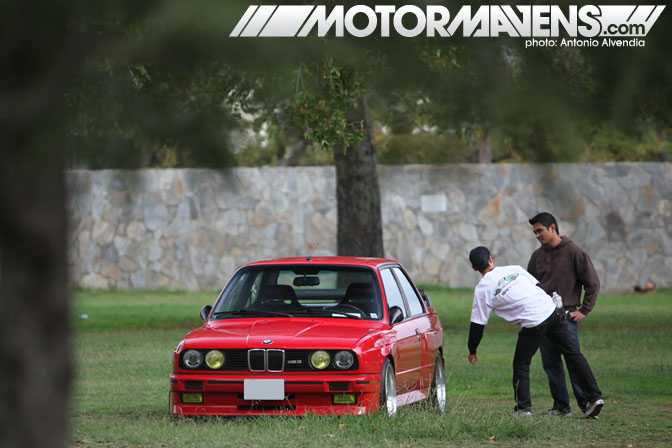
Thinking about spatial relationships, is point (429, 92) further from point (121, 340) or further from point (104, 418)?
point (121, 340)

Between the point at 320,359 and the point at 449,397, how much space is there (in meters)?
3.41

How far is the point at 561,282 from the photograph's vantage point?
10.6 meters

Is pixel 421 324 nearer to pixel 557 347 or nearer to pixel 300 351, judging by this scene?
pixel 557 347

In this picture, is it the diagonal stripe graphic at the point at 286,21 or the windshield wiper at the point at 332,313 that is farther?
the windshield wiper at the point at 332,313

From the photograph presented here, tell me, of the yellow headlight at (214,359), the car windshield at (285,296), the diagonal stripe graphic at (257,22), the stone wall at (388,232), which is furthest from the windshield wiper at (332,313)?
the stone wall at (388,232)

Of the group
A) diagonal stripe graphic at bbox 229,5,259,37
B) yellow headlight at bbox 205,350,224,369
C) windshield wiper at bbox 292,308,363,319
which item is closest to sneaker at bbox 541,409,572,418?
windshield wiper at bbox 292,308,363,319

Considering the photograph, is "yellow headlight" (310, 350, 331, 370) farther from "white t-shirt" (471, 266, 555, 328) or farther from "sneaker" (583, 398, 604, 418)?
"sneaker" (583, 398, 604, 418)

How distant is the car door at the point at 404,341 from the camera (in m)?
9.77

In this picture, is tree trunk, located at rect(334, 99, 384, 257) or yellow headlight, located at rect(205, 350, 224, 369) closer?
yellow headlight, located at rect(205, 350, 224, 369)

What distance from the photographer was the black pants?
33.2 ft

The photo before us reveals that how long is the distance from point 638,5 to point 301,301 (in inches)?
302

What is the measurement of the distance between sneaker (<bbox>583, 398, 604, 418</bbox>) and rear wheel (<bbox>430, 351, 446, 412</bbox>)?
1298mm

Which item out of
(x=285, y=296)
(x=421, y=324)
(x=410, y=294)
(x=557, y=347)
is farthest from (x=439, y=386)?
(x=285, y=296)

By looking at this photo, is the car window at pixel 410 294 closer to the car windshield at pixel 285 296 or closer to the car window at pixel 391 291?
the car window at pixel 391 291
